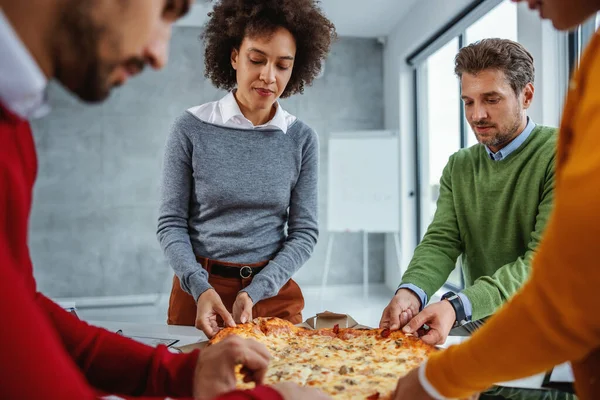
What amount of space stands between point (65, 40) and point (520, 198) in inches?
55.7

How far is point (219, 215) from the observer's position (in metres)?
1.67

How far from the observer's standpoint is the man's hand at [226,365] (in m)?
0.75

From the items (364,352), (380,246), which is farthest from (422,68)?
(364,352)

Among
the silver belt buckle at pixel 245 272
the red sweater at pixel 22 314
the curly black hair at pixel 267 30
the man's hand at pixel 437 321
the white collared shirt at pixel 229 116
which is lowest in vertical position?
the man's hand at pixel 437 321

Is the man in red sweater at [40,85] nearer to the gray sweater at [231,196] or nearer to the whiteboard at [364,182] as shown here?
the gray sweater at [231,196]

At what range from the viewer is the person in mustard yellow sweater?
47 cm

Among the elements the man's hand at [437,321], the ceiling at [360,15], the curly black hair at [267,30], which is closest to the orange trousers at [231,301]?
the man's hand at [437,321]

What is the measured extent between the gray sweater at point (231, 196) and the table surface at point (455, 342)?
24 cm

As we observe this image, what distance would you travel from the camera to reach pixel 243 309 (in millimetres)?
1438

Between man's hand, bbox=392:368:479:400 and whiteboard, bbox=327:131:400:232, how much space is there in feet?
14.6

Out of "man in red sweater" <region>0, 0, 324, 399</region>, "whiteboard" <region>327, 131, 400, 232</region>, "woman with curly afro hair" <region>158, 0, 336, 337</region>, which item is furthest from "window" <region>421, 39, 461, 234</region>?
"man in red sweater" <region>0, 0, 324, 399</region>

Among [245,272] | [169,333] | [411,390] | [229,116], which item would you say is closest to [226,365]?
[411,390]

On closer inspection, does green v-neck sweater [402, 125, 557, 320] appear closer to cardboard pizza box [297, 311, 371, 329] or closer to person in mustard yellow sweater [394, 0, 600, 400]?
cardboard pizza box [297, 311, 371, 329]

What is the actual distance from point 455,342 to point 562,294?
3.00ft
